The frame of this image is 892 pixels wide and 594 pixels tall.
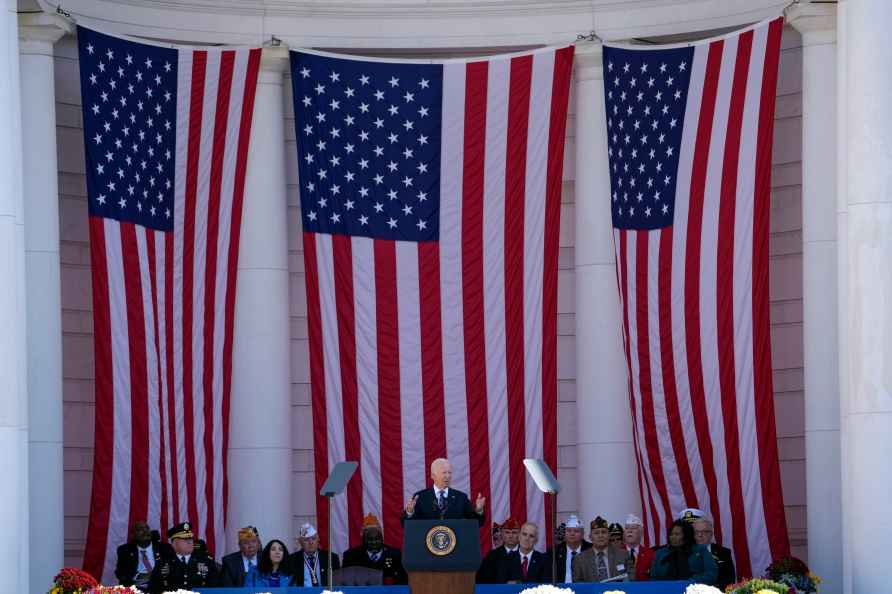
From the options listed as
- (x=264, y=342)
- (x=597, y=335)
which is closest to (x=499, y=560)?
(x=597, y=335)

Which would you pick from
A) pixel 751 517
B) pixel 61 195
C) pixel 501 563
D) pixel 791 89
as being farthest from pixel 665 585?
pixel 61 195

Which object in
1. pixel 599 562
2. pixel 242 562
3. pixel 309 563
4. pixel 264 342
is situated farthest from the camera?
pixel 264 342

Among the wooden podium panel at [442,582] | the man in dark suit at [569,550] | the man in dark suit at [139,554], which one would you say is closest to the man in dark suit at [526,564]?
the man in dark suit at [569,550]

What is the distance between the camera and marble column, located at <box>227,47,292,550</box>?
28.4m

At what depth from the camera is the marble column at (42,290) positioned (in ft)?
84.7

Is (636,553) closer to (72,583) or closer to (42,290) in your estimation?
(72,583)

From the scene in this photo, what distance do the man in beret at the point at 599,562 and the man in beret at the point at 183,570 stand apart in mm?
4963

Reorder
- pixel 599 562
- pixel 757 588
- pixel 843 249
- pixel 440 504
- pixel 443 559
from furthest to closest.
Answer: pixel 843 249 → pixel 599 562 → pixel 440 504 → pixel 757 588 → pixel 443 559

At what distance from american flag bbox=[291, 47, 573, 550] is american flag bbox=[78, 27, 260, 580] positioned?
132 cm

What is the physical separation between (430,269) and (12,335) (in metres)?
7.71

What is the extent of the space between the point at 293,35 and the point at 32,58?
4.82 m

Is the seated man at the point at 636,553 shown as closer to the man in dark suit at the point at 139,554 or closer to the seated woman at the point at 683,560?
the seated woman at the point at 683,560

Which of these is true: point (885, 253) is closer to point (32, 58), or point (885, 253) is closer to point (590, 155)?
point (590, 155)

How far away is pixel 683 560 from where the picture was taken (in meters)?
23.8
